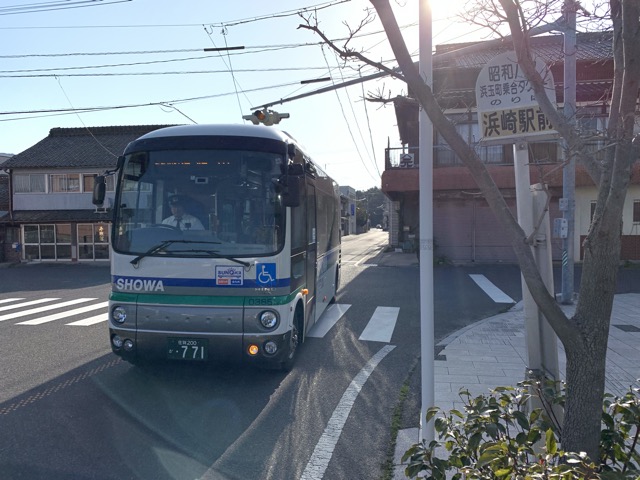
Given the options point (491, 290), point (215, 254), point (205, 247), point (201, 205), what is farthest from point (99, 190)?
point (491, 290)

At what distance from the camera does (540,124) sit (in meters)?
3.57

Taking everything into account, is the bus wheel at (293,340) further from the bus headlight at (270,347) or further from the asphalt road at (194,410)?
the bus headlight at (270,347)

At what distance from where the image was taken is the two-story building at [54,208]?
30.0 meters

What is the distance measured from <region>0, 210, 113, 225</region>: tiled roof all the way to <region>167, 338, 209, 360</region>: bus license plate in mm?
25582

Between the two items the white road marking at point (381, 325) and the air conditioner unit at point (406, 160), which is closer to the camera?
the white road marking at point (381, 325)

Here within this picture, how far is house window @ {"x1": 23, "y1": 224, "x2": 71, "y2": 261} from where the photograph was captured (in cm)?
3038

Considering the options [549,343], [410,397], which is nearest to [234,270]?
[410,397]

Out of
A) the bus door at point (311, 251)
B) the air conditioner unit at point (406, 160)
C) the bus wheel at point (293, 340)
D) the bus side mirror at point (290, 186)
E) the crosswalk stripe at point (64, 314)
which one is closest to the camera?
the bus side mirror at point (290, 186)

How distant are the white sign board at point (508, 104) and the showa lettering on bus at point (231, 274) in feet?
10.6

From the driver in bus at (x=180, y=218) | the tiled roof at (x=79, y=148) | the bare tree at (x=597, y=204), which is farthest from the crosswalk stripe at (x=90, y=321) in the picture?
the tiled roof at (x=79, y=148)

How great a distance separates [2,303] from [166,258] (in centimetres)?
1070

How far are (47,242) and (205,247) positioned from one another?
94.4 ft

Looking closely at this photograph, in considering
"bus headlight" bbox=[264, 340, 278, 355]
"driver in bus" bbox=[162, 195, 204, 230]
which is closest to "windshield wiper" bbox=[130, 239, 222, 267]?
"driver in bus" bbox=[162, 195, 204, 230]

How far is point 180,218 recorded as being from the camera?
20.1ft
